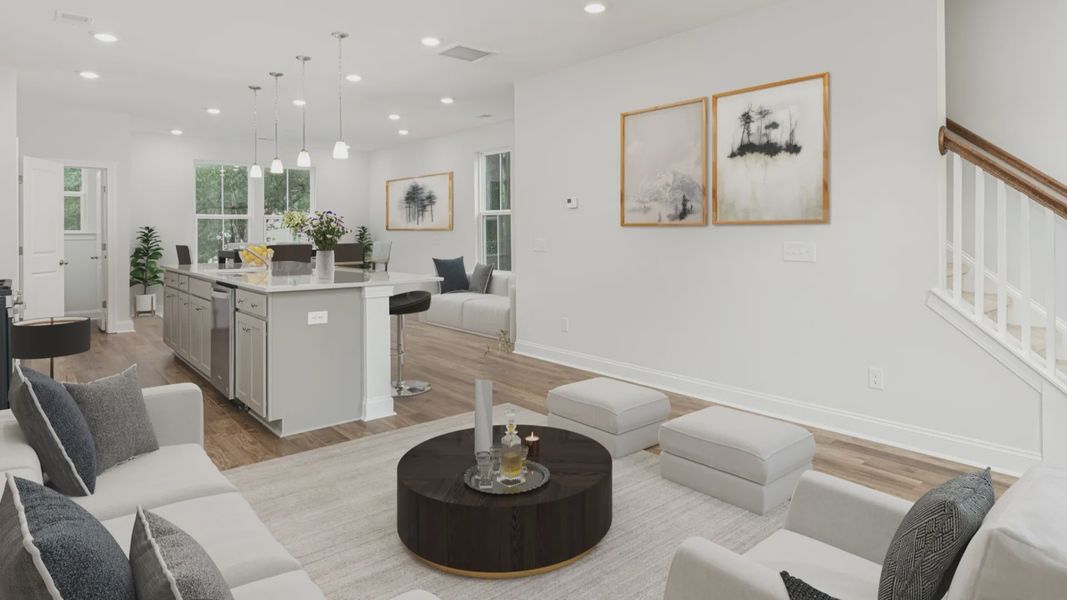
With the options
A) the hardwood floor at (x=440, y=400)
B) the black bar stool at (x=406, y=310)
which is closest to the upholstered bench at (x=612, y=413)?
the hardwood floor at (x=440, y=400)

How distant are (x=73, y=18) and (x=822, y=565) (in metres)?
5.52

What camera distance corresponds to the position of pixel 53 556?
0.93 meters

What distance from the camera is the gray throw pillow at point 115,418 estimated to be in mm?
2230

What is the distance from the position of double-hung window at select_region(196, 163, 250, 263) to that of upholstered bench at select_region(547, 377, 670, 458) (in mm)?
8034

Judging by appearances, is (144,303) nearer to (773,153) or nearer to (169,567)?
(773,153)

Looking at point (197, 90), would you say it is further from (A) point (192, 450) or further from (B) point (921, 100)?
(B) point (921, 100)

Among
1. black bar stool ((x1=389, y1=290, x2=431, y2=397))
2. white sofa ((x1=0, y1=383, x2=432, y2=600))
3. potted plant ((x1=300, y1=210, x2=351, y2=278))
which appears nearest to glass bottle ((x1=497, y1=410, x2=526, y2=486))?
white sofa ((x1=0, y1=383, x2=432, y2=600))

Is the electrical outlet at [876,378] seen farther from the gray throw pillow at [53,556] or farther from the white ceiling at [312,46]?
the gray throw pillow at [53,556]

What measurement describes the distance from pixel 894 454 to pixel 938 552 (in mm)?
2780

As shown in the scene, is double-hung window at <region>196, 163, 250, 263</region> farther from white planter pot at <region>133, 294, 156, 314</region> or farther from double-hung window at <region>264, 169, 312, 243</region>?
white planter pot at <region>133, 294, 156, 314</region>

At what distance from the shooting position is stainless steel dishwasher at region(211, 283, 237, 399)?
4457mm

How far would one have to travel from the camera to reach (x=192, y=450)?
2500 mm

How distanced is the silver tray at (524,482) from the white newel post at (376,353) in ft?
6.11

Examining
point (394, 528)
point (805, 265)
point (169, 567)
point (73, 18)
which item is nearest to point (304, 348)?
point (394, 528)
